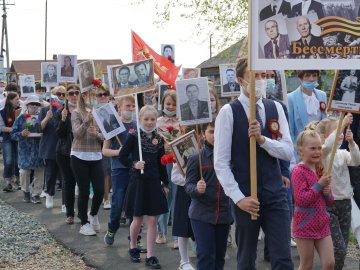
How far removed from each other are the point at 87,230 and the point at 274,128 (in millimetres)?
4624

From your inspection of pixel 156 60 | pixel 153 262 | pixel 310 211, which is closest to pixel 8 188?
pixel 156 60

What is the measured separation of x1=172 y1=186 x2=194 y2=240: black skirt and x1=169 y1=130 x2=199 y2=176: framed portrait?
Result: 471 mm

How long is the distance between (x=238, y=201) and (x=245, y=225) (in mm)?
248

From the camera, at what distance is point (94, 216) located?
9.26 meters

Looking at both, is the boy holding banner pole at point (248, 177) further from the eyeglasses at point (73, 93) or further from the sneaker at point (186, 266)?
the eyeglasses at point (73, 93)

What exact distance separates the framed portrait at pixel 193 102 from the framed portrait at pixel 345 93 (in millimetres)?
1333

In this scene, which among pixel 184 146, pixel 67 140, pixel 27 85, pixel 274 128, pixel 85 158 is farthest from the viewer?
pixel 27 85

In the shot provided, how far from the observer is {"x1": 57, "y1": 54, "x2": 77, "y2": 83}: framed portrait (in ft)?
35.5

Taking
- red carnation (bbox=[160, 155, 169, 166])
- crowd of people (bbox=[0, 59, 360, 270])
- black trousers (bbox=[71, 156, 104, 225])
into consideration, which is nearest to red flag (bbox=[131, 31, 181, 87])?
crowd of people (bbox=[0, 59, 360, 270])

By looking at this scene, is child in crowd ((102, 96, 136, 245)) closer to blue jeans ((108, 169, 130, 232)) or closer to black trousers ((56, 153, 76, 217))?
blue jeans ((108, 169, 130, 232))

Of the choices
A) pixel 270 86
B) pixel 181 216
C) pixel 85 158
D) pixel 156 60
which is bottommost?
pixel 181 216

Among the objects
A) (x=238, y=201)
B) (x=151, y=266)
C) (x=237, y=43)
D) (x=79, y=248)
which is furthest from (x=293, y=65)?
(x=237, y=43)

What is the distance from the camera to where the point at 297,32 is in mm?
4836

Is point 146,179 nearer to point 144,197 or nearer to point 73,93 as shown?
point 144,197
